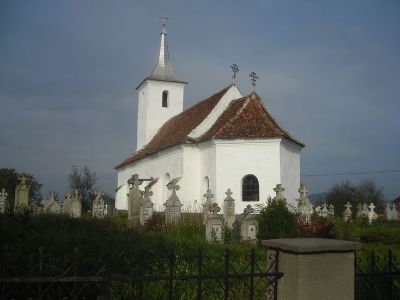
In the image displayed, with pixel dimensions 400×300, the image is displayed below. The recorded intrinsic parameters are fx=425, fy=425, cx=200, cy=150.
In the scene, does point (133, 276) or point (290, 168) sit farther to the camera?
point (290, 168)

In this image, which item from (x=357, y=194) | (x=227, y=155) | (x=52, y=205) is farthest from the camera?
(x=357, y=194)

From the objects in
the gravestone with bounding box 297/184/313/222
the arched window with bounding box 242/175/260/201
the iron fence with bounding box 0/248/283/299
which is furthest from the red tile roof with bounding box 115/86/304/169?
the iron fence with bounding box 0/248/283/299

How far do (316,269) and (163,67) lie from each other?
35.5 metres

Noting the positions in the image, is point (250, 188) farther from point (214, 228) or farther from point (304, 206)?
point (214, 228)

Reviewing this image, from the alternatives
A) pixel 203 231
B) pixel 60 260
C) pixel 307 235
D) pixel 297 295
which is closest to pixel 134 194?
pixel 203 231

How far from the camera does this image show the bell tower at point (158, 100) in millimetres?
36531

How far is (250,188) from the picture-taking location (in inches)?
875

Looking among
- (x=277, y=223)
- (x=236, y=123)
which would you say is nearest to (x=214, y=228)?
(x=277, y=223)

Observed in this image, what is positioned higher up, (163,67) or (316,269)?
(163,67)

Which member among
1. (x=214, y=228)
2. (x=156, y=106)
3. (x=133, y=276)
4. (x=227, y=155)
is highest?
(x=156, y=106)

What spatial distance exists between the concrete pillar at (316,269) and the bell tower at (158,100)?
3248cm

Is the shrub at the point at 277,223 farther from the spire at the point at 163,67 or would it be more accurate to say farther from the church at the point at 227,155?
the spire at the point at 163,67

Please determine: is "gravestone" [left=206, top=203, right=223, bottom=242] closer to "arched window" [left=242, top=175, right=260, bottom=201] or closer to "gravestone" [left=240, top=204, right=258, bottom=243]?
"gravestone" [left=240, top=204, right=258, bottom=243]

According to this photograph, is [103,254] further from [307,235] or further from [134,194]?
[134,194]
